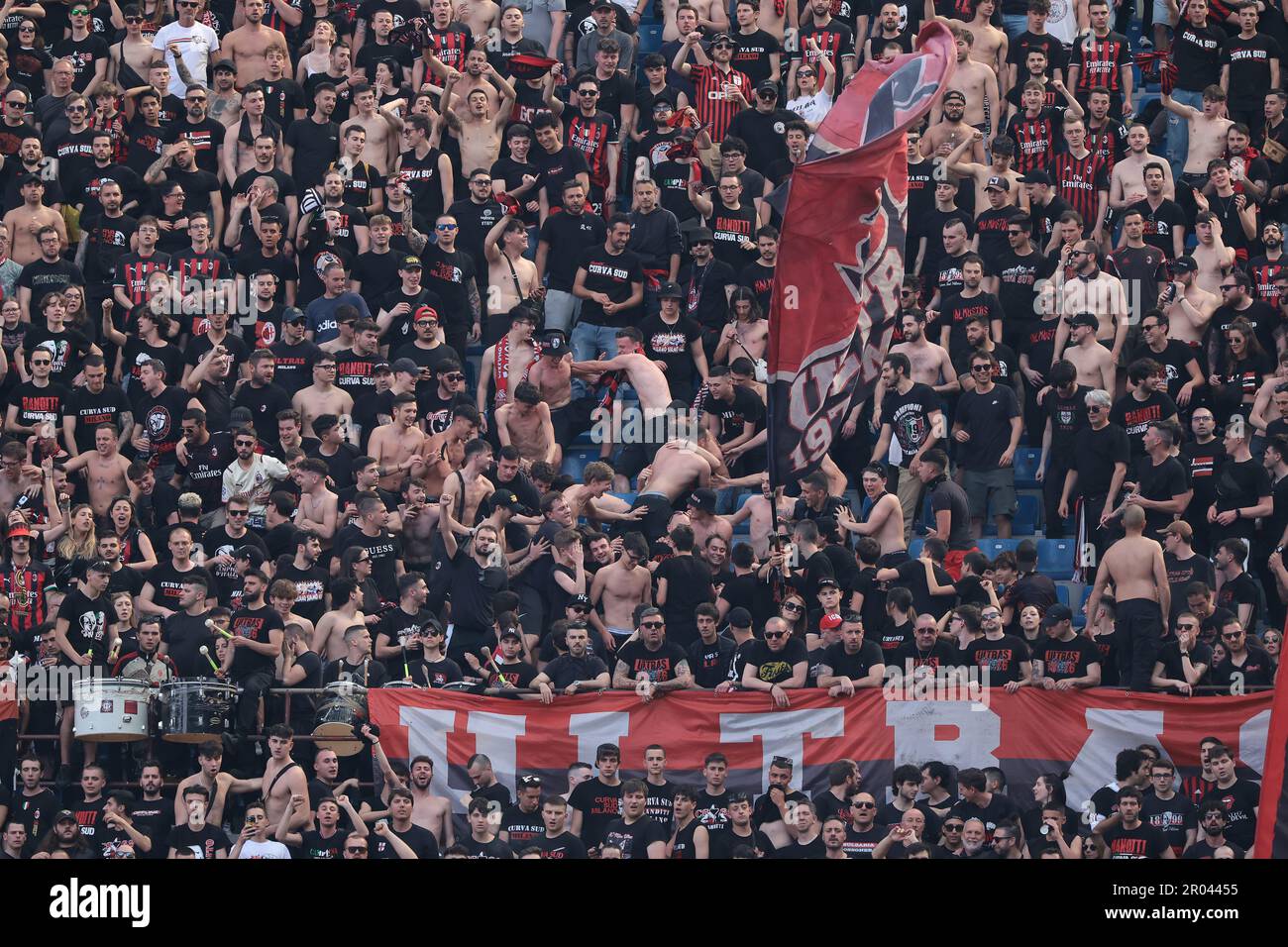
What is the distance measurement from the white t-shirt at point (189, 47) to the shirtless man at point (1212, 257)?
9238 mm

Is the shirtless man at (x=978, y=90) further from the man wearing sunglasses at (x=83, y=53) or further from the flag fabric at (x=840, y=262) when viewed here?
the man wearing sunglasses at (x=83, y=53)

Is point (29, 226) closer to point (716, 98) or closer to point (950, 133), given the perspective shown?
point (716, 98)

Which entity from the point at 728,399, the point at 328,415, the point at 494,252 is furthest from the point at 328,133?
the point at 728,399

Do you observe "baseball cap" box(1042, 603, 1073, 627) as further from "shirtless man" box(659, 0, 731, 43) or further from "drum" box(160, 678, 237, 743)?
"shirtless man" box(659, 0, 731, 43)

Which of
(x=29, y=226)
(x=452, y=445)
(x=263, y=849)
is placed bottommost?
(x=263, y=849)

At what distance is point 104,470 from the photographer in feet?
56.3

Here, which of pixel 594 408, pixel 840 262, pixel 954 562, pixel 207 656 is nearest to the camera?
pixel 840 262

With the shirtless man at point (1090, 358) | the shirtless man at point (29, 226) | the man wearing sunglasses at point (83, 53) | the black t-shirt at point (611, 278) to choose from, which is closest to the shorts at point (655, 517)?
the black t-shirt at point (611, 278)

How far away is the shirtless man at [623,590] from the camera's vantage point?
15438 mm

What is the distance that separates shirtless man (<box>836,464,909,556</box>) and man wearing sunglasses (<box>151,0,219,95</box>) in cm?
846

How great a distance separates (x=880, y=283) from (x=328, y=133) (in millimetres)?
7775

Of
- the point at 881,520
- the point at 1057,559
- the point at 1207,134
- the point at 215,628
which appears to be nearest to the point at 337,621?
the point at 215,628

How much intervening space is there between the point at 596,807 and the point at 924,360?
4.83 m

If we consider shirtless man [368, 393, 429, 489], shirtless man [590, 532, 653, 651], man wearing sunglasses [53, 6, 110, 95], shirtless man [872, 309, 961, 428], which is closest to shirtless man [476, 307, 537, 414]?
shirtless man [368, 393, 429, 489]
